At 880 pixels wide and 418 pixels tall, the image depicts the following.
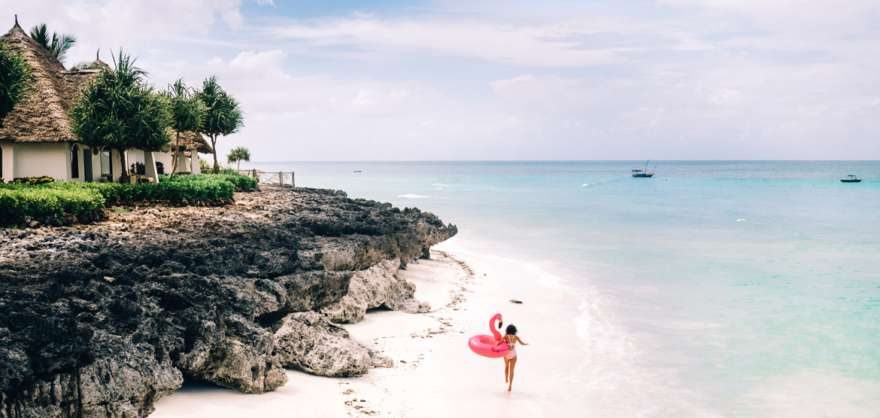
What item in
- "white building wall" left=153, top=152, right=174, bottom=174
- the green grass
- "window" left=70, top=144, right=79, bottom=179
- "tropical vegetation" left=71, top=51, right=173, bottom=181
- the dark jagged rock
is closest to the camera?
the dark jagged rock

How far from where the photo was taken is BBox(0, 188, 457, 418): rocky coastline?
7297 millimetres

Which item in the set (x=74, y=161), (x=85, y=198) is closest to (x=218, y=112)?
(x=74, y=161)

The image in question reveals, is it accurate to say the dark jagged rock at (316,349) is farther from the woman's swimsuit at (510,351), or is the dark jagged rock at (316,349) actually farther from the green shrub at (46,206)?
the green shrub at (46,206)

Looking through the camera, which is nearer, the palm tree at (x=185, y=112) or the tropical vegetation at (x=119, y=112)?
the tropical vegetation at (x=119, y=112)

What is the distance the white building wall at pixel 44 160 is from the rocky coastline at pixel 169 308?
10602 mm

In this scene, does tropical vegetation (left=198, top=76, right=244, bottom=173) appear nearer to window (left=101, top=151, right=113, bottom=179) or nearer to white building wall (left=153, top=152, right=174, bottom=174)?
white building wall (left=153, top=152, right=174, bottom=174)

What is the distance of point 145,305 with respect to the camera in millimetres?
9227

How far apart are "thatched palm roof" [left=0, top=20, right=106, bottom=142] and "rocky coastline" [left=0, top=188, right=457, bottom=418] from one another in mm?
10617

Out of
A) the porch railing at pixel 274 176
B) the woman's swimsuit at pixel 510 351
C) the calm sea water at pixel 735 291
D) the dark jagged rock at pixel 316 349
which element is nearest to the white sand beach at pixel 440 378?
the dark jagged rock at pixel 316 349

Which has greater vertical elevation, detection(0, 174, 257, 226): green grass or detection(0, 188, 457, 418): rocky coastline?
detection(0, 174, 257, 226): green grass

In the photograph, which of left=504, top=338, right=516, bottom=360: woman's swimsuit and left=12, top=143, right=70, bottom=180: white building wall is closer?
left=504, top=338, right=516, bottom=360: woman's swimsuit

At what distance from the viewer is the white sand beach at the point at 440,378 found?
9.30m

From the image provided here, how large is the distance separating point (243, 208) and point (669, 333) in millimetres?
16915

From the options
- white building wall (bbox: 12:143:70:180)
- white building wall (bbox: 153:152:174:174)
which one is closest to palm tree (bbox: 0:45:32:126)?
white building wall (bbox: 12:143:70:180)
